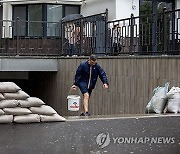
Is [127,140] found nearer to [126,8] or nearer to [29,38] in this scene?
[126,8]

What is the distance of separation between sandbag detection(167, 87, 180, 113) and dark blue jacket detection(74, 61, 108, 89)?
7.75 feet

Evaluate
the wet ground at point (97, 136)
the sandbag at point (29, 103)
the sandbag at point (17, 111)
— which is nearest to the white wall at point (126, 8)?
the wet ground at point (97, 136)

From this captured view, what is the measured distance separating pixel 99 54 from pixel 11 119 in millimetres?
7236

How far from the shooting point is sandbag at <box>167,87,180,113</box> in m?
9.44

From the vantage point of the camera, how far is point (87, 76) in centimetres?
1191

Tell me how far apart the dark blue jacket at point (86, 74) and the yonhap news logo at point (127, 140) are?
366cm

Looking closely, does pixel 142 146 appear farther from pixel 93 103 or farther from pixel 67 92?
pixel 67 92

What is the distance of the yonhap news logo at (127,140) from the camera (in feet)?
25.8

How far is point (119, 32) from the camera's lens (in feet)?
44.1

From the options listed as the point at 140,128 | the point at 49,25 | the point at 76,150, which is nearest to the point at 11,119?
the point at 76,150

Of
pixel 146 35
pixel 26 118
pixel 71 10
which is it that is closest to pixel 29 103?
pixel 26 118

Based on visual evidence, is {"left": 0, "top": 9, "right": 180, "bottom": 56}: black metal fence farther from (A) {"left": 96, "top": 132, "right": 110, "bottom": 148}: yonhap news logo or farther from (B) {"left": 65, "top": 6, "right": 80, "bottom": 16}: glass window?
(A) {"left": 96, "top": 132, "right": 110, "bottom": 148}: yonhap news logo

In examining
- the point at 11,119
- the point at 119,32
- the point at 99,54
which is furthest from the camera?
the point at 99,54

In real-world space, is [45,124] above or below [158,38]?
below
